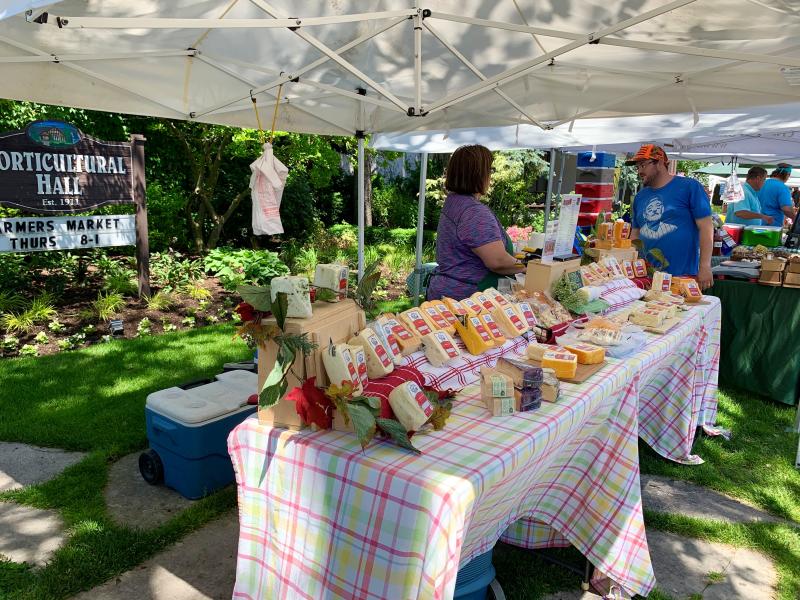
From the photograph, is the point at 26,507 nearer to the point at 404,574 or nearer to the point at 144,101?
the point at 404,574

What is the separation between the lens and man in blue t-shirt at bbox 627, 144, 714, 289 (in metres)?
4.01

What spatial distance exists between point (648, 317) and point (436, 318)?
4.33ft

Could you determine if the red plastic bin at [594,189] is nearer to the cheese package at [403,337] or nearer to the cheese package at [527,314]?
the cheese package at [527,314]

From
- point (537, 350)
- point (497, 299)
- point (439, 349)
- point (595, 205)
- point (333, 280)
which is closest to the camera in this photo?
point (333, 280)

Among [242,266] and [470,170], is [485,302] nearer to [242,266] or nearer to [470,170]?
[470,170]

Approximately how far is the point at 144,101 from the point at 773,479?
5.14 metres

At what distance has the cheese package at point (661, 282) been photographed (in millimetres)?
3648

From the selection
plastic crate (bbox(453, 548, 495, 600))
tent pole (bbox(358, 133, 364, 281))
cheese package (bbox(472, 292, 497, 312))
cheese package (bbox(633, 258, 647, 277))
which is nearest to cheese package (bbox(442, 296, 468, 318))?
cheese package (bbox(472, 292, 497, 312))

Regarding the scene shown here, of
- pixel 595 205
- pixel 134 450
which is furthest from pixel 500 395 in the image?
pixel 595 205

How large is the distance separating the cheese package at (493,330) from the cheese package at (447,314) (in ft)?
0.41

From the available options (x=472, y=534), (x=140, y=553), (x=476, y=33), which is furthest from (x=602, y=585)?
(x=476, y=33)

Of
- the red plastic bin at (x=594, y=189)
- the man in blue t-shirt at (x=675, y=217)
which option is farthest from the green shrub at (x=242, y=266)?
the red plastic bin at (x=594, y=189)

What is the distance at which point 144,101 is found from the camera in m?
4.29

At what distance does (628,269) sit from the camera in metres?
3.82
